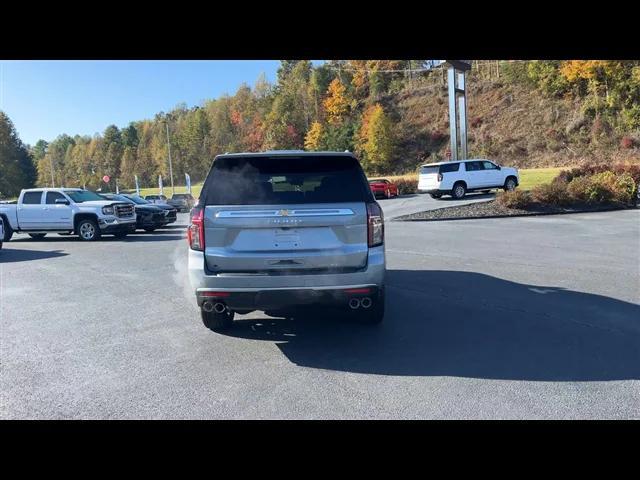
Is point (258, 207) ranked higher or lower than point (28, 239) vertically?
higher

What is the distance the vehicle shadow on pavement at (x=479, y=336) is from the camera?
4.55 metres

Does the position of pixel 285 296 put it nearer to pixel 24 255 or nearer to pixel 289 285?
pixel 289 285

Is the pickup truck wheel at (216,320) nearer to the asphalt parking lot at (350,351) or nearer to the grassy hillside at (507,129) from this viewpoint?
the asphalt parking lot at (350,351)

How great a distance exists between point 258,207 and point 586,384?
10.7 feet

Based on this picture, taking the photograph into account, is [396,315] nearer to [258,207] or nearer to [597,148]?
[258,207]

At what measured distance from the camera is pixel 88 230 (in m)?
16.5

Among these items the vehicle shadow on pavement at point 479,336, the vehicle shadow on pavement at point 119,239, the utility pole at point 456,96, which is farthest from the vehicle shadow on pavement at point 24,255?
the utility pole at point 456,96

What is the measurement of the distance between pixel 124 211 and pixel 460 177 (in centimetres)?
1750

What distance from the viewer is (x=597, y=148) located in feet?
167

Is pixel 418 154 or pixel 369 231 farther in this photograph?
pixel 418 154

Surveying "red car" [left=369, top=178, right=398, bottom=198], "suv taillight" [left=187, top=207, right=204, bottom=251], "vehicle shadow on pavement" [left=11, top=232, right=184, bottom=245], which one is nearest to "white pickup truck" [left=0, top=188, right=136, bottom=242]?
"vehicle shadow on pavement" [left=11, top=232, right=184, bottom=245]

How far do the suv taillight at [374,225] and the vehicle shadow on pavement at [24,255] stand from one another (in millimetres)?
10758

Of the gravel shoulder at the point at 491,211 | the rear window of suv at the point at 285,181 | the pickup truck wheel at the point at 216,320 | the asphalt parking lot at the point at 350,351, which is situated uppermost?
the rear window of suv at the point at 285,181
